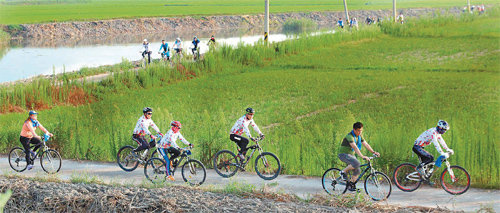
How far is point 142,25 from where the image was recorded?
91562 mm

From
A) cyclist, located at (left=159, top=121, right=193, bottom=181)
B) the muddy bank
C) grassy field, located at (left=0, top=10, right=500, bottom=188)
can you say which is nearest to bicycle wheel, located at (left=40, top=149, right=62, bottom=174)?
grassy field, located at (left=0, top=10, right=500, bottom=188)

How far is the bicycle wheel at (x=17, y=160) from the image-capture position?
15234mm

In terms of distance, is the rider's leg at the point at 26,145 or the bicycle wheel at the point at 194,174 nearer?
the bicycle wheel at the point at 194,174

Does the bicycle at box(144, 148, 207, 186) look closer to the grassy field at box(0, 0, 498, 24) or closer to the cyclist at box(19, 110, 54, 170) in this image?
the cyclist at box(19, 110, 54, 170)

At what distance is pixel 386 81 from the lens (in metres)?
34.3

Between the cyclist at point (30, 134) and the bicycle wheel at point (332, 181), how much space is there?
6523 mm

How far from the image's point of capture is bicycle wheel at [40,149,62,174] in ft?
49.3

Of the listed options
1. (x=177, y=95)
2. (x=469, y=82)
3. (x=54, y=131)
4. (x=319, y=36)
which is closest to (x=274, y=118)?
(x=177, y=95)

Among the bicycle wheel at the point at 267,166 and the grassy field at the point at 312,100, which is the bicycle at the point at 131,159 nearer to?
the grassy field at the point at 312,100

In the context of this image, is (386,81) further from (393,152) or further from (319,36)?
(393,152)

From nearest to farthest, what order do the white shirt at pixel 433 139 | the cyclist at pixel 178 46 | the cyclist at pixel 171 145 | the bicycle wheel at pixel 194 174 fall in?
the white shirt at pixel 433 139, the cyclist at pixel 171 145, the bicycle wheel at pixel 194 174, the cyclist at pixel 178 46

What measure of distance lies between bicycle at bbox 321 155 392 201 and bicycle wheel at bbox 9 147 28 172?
745cm

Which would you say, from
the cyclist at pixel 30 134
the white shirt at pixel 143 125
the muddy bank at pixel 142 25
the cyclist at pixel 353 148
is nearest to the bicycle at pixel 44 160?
the cyclist at pixel 30 134

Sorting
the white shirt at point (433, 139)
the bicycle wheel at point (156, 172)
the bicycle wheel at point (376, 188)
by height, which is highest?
the white shirt at point (433, 139)
